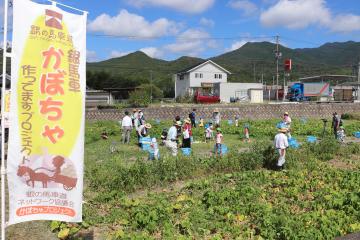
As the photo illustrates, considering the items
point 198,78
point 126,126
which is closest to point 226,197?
point 126,126

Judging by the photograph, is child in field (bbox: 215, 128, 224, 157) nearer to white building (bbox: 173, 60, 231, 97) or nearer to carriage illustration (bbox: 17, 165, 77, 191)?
carriage illustration (bbox: 17, 165, 77, 191)

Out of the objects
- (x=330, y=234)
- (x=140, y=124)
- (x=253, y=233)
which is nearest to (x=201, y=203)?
(x=253, y=233)

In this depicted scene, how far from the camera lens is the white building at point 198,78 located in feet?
200

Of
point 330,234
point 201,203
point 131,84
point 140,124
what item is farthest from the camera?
point 131,84

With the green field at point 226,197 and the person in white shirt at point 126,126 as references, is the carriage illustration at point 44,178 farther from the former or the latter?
the person in white shirt at point 126,126

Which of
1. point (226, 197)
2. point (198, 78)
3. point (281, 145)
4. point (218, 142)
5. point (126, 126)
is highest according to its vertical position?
point (198, 78)

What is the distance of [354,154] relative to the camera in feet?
53.5

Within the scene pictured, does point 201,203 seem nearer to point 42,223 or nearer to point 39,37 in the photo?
point 42,223

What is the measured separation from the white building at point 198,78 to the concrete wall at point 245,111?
23.2 meters

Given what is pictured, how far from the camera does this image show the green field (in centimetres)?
761

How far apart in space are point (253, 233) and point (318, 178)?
16.8 feet

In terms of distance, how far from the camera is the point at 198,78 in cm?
6247

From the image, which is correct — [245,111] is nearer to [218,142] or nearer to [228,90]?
[218,142]

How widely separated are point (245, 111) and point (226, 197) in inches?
1004
